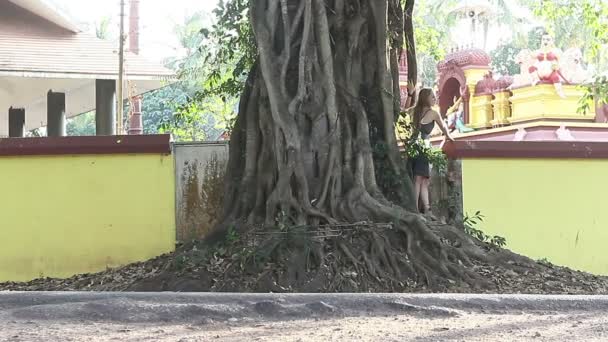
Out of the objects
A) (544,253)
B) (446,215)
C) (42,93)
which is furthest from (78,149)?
(42,93)

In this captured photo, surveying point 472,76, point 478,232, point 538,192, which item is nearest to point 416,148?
point 478,232

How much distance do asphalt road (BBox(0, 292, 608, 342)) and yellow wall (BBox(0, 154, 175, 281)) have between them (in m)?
3.25

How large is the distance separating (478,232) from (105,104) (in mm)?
A: 8483

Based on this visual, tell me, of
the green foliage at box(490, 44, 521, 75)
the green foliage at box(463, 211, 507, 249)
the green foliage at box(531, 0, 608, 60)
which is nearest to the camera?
the green foliage at box(463, 211, 507, 249)

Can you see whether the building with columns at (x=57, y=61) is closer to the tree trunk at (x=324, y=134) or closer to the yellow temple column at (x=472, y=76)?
the tree trunk at (x=324, y=134)

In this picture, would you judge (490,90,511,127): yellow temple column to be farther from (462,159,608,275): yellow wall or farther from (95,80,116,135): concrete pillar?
(462,159,608,275): yellow wall

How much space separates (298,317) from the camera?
163 inches

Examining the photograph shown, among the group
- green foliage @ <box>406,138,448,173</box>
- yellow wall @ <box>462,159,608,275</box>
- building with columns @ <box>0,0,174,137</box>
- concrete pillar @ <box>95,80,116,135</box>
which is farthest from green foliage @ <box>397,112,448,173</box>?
concrete pillar @ <box>95,80,116,135</box>

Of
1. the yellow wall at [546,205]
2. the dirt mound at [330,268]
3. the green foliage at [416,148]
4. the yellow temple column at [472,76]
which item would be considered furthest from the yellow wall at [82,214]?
the yellow temple column at [472,76]

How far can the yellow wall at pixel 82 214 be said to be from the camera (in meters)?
7.65

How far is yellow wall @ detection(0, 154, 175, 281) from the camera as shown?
7648 millimetres

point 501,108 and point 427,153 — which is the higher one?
point 501,108

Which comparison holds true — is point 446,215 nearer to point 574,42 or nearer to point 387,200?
point 387,200

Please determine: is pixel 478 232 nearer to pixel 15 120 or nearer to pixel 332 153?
pixel 332 153
